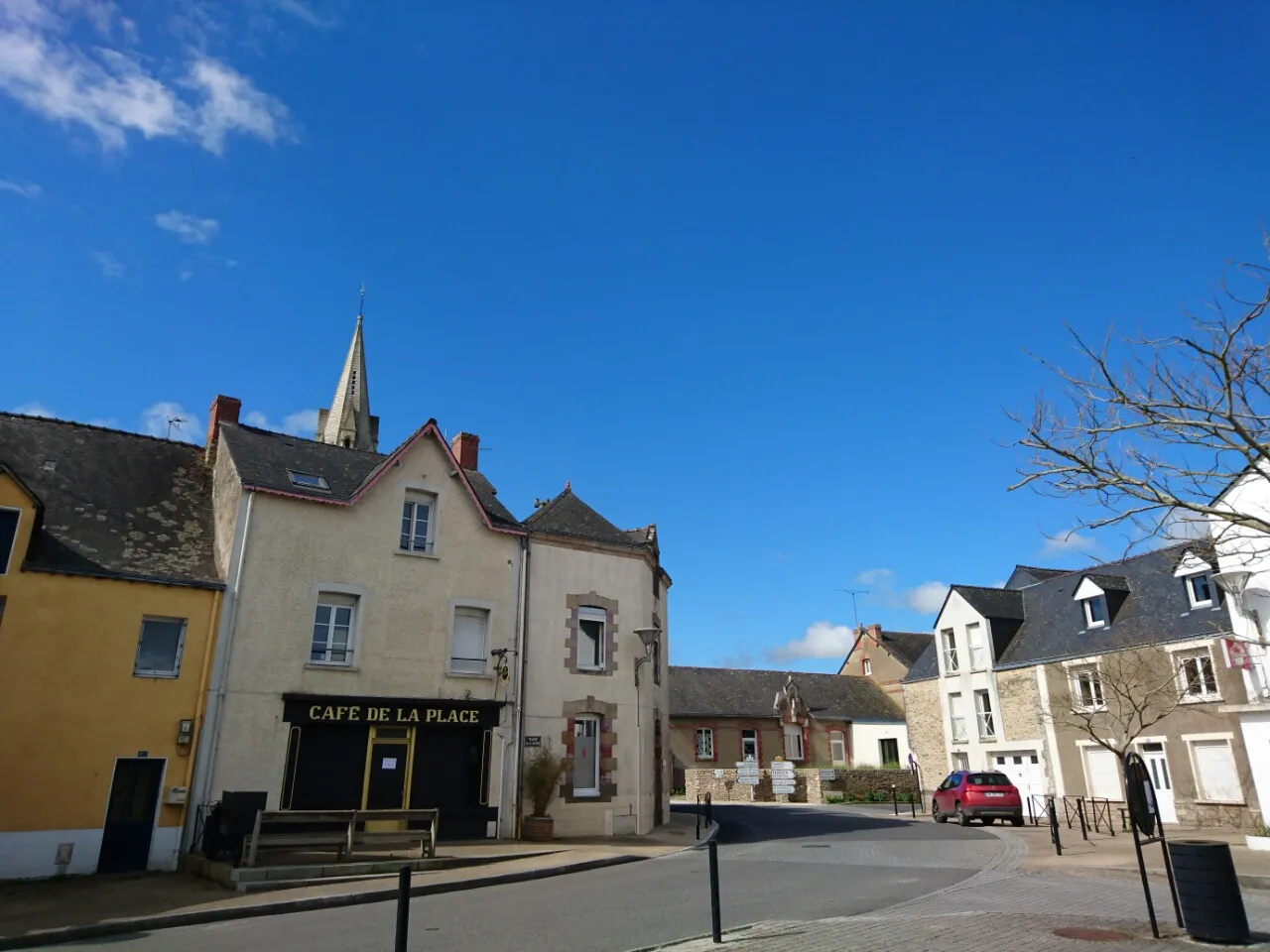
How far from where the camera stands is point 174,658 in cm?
1619

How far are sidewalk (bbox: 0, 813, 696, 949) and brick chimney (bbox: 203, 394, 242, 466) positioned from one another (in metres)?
9.97

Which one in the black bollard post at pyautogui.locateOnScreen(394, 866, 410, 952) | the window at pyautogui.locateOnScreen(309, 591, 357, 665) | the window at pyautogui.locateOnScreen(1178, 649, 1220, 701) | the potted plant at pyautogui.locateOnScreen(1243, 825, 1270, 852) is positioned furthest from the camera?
the window at pyautogui.locateOnScreen(1178, 649, 1220, 701)

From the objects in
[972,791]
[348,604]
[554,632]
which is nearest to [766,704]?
[972,791]

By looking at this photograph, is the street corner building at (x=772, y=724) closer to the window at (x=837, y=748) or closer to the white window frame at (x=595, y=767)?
the window at (x=837, y=748)

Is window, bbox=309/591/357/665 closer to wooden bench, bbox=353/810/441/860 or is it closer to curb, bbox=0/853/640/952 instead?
wooden bench, bbox=353/810/441/860

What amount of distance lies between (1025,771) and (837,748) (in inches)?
713

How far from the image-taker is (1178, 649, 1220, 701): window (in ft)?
74.8

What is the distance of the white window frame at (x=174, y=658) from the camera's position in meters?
15.7

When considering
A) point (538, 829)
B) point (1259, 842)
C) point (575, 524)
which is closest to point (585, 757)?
point (538, 829)

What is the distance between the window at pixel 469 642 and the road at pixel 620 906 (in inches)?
236

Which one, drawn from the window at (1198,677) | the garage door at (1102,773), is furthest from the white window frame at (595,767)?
the garage door at (1102,773)

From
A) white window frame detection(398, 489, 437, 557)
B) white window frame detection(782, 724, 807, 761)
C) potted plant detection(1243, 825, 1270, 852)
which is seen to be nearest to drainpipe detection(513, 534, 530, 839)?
white window frame detection(398, 489, 437, 557)

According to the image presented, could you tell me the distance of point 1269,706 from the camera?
58.9ft

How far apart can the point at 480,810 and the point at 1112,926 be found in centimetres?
1280
